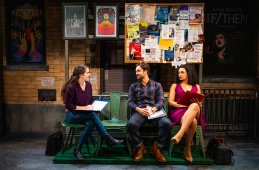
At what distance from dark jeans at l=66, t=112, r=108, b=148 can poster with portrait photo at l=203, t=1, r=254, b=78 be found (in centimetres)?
340

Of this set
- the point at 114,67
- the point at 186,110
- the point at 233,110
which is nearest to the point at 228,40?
the point at 233,110

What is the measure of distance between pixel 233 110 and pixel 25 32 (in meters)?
4.94

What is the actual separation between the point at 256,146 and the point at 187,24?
2.78 meters

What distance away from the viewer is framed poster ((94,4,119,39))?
22.7 feet

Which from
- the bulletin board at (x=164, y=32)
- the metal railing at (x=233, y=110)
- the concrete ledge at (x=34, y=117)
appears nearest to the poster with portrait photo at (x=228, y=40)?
the metal railing at (x=233, y=110)

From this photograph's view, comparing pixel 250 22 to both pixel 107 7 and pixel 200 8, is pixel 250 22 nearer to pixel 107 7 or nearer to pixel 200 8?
pixel 200 8

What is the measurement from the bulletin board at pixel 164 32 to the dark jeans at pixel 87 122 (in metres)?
1.48

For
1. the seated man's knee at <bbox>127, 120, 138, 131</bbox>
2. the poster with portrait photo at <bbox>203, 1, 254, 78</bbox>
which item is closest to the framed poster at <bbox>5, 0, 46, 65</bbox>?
the seated man's knee at <bbox>127, 120, 138, 131</bbox>

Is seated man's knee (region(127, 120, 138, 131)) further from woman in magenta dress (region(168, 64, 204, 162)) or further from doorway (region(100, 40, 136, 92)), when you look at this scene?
doorway (region(100, 40, 136, 92))

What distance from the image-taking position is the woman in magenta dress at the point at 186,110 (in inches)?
235

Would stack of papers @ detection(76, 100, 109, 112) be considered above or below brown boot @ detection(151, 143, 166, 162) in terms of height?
above

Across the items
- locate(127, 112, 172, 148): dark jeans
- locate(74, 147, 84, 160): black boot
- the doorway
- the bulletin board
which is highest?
the bulletin board

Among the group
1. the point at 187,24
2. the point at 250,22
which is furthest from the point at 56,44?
the point at 250,22

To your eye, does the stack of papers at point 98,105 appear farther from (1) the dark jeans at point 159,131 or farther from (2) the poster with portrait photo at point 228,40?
(2) the poster with portrait photo at point 228,40
